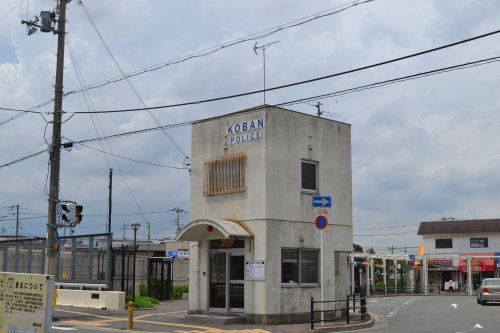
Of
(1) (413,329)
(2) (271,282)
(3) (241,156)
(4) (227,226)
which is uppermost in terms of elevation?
(3) (241,156)

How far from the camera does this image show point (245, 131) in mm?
22375

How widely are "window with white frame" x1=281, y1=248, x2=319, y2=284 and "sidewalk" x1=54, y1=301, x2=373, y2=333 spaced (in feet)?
5.32

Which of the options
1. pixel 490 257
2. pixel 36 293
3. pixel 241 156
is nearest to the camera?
pixel 36 293

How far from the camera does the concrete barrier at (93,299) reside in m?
27.3

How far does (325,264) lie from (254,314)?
3.39m

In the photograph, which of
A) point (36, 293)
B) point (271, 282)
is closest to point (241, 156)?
point (271, 282)

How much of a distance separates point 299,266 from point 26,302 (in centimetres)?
1203

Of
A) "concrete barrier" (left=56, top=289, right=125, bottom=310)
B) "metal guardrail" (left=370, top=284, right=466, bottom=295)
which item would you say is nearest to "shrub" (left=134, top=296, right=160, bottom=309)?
"concrete barrier" (left=56, top=289, right=125, bottom=310)

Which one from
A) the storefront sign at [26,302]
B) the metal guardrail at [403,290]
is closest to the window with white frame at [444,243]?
the metal guardrail at [403,290]

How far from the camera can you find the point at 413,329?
2066cm

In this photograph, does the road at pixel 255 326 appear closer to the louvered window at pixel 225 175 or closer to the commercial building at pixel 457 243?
the louvered window at pixel 225 175

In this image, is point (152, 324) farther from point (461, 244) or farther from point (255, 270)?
point (461, 244)

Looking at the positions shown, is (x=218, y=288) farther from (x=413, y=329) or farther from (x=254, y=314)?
(x=413, y=329)

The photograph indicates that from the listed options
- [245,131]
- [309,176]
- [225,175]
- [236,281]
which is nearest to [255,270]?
[236,281]
